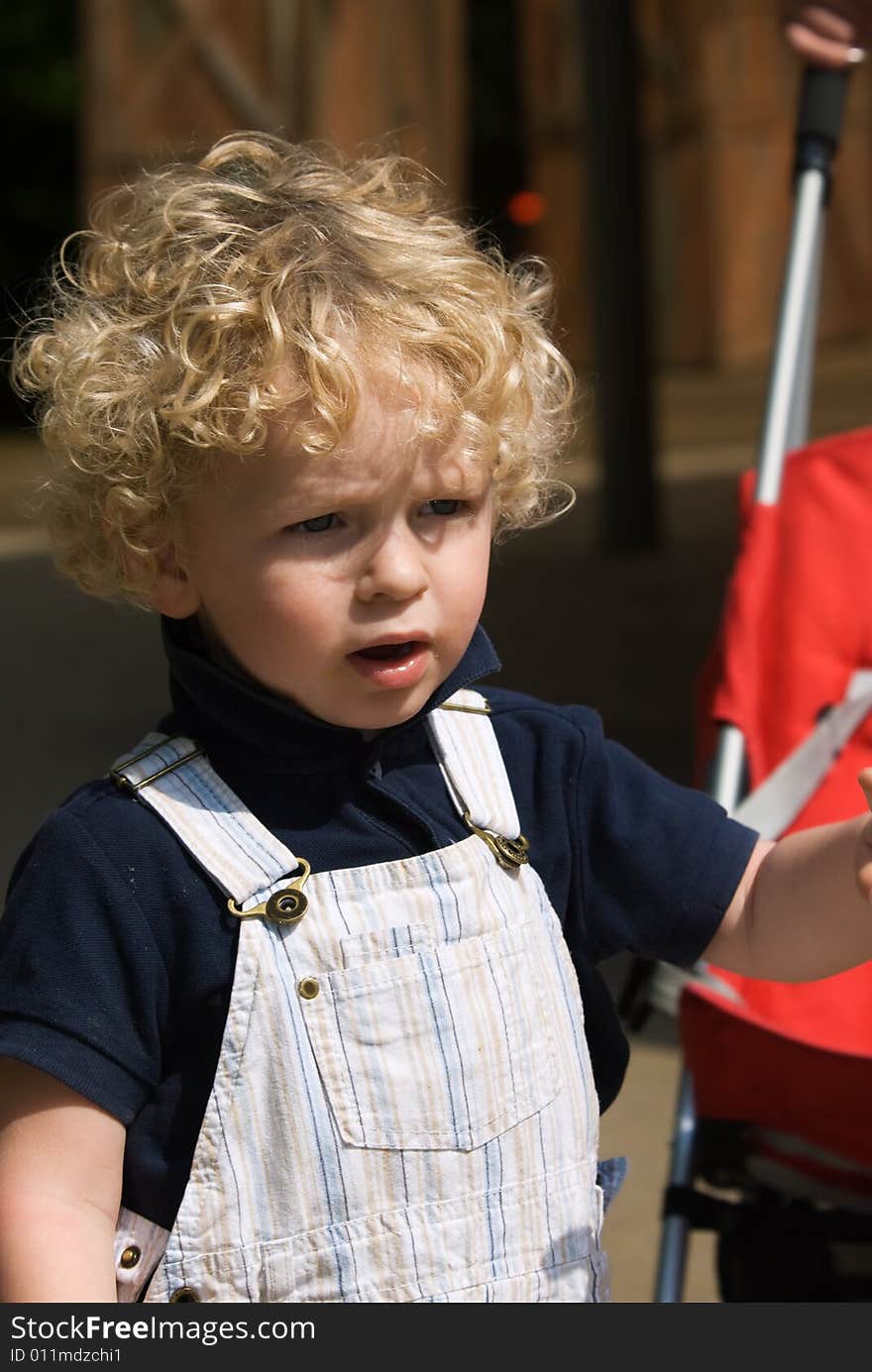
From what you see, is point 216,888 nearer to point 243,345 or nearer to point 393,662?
point 393,662

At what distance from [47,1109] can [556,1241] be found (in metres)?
0.41

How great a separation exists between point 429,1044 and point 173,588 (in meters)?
0.40

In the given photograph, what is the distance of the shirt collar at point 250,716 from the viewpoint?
1.41 metres

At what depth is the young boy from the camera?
133 centimetres

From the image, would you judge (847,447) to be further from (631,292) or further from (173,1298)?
(631,292)

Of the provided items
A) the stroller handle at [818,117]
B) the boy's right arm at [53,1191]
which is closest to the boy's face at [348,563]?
the boy's right arm at [53,1191]

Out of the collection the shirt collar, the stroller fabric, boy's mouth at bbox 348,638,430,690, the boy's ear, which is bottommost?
the stroller fabric

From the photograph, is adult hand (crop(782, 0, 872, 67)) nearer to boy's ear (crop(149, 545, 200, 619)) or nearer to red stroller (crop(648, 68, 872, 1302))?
red stroller (crop(648, 68, 872, 1302))

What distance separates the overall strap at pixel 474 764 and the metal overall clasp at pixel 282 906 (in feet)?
0.56

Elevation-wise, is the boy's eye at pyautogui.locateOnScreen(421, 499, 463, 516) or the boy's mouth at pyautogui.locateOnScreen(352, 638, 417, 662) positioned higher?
the boy's eye at pyautogui.locateOnScreen(421, 499, 463, 516)

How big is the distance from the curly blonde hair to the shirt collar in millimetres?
77

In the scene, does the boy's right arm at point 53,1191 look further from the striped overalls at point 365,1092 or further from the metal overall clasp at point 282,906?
the metal overall clasp at point 282,906

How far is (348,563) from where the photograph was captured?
1.35 meters

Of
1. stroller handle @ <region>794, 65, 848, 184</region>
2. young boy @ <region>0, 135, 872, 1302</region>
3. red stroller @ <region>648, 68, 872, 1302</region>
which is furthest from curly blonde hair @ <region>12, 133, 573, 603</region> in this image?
stroller handle @ <region>794, 65, 848, 184</region>
